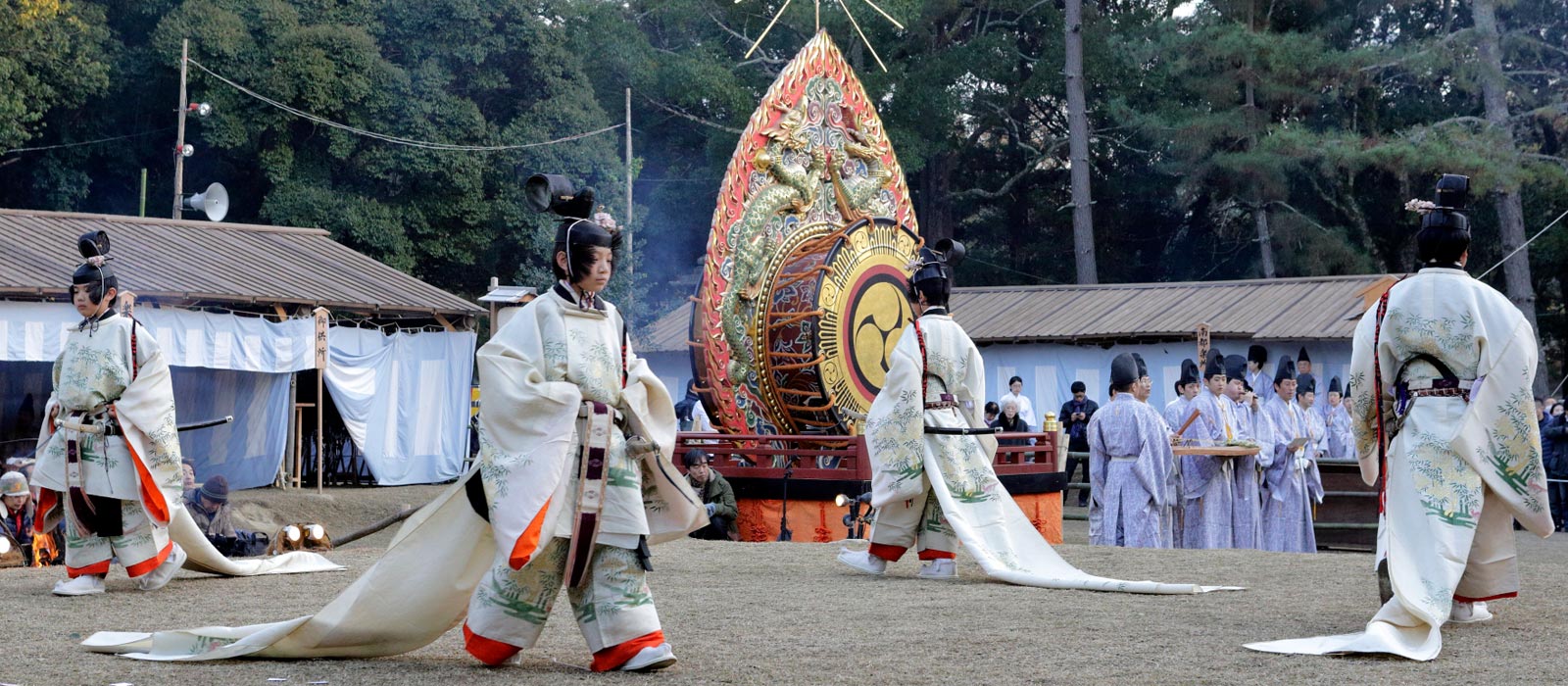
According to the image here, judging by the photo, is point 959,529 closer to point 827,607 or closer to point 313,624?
point 827,607

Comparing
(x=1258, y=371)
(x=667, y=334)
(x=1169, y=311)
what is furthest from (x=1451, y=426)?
(x=667, y=334)

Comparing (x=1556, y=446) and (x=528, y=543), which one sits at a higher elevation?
(x=1556, y=446)

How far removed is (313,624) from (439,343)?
44.4 ft

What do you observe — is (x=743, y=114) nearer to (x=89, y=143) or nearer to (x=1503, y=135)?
(x=89, y=143)

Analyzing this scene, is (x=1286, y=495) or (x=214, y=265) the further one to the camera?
(x=214, y=265)

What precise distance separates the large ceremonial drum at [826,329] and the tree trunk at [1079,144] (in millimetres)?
14904

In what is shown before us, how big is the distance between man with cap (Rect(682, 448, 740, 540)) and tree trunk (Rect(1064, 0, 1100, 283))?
15737 mm

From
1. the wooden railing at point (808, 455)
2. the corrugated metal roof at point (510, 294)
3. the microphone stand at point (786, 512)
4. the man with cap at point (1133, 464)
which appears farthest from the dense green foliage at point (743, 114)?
the man with cap at point (1133, 464)

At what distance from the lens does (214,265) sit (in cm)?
1684

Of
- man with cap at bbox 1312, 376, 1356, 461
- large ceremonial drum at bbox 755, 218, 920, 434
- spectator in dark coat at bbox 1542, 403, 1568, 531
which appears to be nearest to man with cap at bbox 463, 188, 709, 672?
large ceremonial drum at bbox 755, 218, 920, 434

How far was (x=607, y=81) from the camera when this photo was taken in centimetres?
2769

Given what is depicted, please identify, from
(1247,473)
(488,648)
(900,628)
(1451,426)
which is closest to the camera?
(488,648)

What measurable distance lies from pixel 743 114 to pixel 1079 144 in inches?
216

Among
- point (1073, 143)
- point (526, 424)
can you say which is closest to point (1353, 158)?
point (1073, 143)
